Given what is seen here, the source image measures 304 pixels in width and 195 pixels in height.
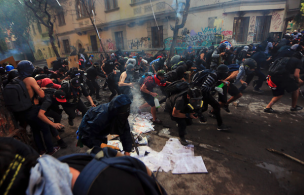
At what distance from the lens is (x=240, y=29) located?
1082cm

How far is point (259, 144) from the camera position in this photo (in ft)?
10.9

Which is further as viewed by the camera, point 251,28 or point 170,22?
point 170,22

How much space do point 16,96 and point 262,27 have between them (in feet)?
46.0

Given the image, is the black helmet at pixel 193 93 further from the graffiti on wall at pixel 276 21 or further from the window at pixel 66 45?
the window at pixel 66 45

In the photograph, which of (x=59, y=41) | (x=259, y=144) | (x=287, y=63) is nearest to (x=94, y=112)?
(x=259, y=144)

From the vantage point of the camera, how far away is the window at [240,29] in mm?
10608

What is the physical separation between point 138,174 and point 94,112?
1601 mm

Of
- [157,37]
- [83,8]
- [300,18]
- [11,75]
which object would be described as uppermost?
[83,8]

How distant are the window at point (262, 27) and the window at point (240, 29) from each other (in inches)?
29.4

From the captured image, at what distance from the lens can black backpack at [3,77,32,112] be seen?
2.73 m

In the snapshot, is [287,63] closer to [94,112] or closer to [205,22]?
[94,112]

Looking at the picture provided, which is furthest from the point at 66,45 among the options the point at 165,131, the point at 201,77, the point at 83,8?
the point at 201,77

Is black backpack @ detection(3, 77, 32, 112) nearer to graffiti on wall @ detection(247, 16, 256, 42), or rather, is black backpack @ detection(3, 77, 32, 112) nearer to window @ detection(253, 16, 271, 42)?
graffiti on wall @ detection(247, 16, 256, 42)

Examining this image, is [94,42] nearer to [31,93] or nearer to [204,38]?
[204,38]
